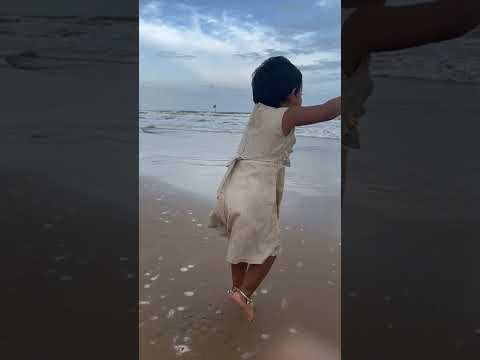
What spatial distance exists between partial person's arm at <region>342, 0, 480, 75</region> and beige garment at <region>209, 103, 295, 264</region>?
1.22 feet

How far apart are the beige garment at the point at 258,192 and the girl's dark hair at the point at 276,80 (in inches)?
2.1

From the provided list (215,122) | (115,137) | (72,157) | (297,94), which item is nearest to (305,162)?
(115,137)

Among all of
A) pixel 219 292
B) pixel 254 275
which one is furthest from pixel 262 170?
pixel 219 292

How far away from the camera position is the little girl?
59.7 inches

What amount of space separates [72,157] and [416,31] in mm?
3291

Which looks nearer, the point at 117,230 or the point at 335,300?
the point at 335,300

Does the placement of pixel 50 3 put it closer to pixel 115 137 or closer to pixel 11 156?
pixel 115 137

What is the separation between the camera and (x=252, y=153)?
5.11ft

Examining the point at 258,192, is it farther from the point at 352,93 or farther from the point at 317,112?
the point at 352,93

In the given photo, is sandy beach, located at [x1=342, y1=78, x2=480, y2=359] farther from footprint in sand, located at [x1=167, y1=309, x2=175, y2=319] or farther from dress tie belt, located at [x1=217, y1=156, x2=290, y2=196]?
footprint in sand, located at [x1=167, y1=309, x2=175, y2=319]

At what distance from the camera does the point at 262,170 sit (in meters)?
1.53

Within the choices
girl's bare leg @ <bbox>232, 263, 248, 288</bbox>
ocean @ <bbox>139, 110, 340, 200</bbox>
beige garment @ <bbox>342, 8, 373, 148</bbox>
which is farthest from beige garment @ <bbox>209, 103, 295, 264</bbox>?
ocean @ <bbox>139, 110, 340, 200</bbox>

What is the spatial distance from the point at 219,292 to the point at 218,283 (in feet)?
0.27

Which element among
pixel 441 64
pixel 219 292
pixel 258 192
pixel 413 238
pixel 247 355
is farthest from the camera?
pixel 441 64
